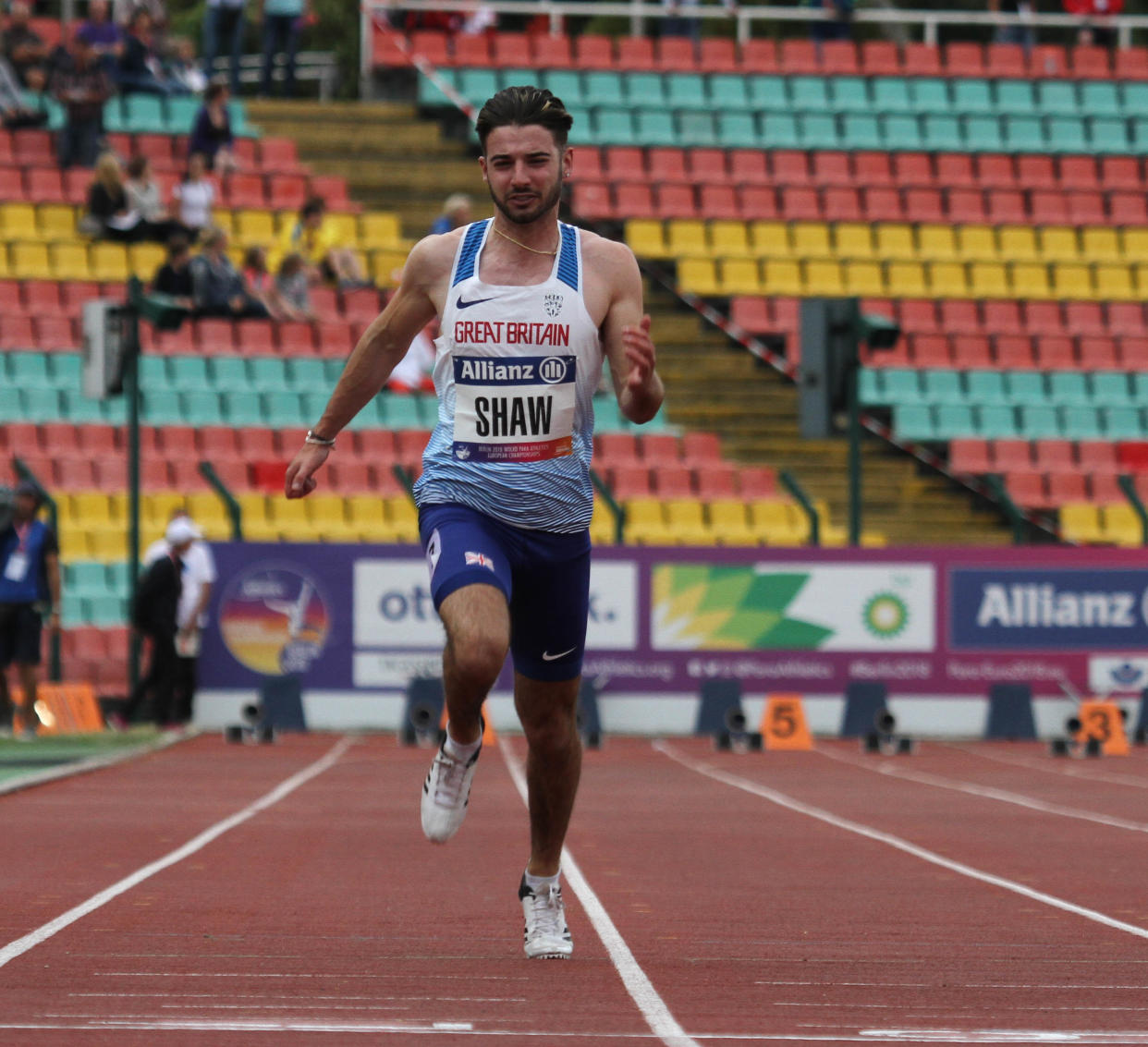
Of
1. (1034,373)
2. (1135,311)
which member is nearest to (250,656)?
(1034,373)

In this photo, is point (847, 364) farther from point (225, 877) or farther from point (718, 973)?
point (718, 973)

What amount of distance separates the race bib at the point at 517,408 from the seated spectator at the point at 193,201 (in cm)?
2010

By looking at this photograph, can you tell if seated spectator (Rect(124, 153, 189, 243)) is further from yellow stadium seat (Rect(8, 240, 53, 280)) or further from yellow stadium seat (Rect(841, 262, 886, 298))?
yellow stadium seat (Rect(841, 262, 886, 298))

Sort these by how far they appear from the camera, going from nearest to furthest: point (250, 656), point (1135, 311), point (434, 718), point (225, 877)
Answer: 1. point (225, 877)
2. point (434, 718)
3. point (250, 656)
4. point (1135, 311)

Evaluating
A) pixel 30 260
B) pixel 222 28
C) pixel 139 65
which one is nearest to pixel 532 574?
pixel 30 260

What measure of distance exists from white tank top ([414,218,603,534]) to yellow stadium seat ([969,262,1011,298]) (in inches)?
929

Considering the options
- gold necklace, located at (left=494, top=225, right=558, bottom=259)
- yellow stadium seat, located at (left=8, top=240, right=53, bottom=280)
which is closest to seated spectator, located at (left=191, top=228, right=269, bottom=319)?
yellow stadium seat, located at (left=8, top=240, right=53, bottom=280)

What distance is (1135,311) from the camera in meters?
29.5

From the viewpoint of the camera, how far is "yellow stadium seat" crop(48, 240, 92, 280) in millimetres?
26375

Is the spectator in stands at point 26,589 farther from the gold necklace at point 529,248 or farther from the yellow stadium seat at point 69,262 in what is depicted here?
the gold necklace at point 529,248

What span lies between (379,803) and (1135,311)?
1882 cm

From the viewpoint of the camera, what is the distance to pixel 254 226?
2784 cm

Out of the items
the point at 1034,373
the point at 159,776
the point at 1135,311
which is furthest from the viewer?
the point at 1135,311

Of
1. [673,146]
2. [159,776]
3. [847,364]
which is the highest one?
[673,146]
